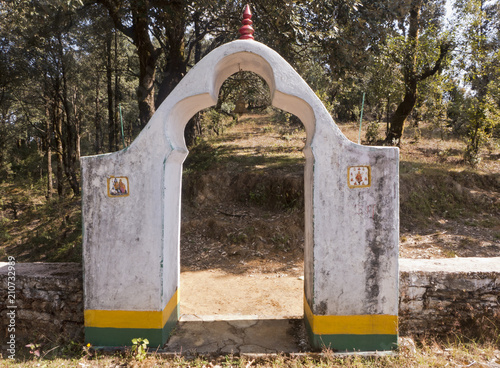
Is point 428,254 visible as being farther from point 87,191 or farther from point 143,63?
point 143,63

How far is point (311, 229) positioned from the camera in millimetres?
4625

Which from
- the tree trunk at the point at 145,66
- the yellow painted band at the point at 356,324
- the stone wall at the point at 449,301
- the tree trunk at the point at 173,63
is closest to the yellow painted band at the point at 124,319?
the yellow painted band at the point at 356,324

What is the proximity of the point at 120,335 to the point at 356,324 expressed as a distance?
296 cm

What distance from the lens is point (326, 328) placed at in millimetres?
4480

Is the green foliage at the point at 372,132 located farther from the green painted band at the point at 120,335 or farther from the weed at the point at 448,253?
the green painted band at the point at 120,335

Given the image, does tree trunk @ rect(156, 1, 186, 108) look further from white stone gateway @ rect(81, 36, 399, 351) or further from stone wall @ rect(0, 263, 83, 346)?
stone wall @ rect(0, 263, 83, 346)

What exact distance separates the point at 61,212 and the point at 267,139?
9526 mm

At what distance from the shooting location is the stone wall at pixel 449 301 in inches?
189

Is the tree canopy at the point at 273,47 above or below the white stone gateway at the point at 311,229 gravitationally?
above

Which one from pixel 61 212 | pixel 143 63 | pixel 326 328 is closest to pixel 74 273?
pixel 326 328

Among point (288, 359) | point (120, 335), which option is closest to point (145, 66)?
point (120, 335)

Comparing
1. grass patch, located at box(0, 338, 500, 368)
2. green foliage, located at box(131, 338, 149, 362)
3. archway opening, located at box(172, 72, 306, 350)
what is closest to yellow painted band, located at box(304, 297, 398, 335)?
grass patch, located at box(0, 338, 500, 368)

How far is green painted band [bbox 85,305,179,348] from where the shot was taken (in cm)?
454

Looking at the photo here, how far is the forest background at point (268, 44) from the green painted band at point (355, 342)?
6766 millimetres
